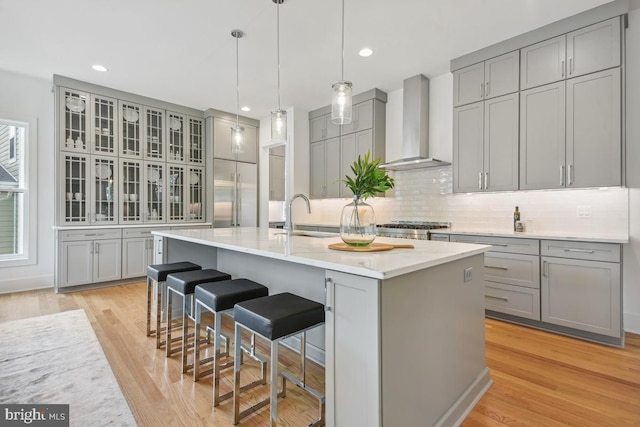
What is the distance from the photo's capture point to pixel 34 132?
4.44 metres

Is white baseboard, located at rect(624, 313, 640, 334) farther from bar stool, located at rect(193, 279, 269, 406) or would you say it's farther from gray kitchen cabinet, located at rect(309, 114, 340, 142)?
gray kitchen cabinet, located at rect(309, 114, 340, 142)

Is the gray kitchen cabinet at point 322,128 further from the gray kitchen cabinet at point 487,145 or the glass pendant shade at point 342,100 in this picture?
the glass pendant shade at point 342,100

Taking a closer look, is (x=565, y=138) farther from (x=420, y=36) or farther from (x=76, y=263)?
(x=76, y=263)

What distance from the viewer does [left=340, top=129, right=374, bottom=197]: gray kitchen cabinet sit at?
15.9 feet

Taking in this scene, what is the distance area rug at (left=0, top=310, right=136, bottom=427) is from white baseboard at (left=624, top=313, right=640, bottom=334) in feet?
13.3

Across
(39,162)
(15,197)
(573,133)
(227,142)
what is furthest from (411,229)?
(15,197)

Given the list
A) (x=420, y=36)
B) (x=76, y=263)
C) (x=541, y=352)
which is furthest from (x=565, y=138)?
(x=76, y=263)

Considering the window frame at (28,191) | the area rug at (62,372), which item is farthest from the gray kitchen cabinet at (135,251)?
the area rug at (62,372)

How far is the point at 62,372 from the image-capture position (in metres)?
2.17

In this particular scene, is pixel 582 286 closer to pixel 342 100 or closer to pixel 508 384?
pixel 508 384

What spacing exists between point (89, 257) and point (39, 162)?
1.52 metres

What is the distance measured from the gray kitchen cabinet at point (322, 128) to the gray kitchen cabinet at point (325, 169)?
0.09 metres

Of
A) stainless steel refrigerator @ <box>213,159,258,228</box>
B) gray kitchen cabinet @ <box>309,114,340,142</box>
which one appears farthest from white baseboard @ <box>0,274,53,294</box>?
gray kitchen cabinet @ <box>309,114,340,142</box>

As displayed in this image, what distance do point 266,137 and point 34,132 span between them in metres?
3.52
